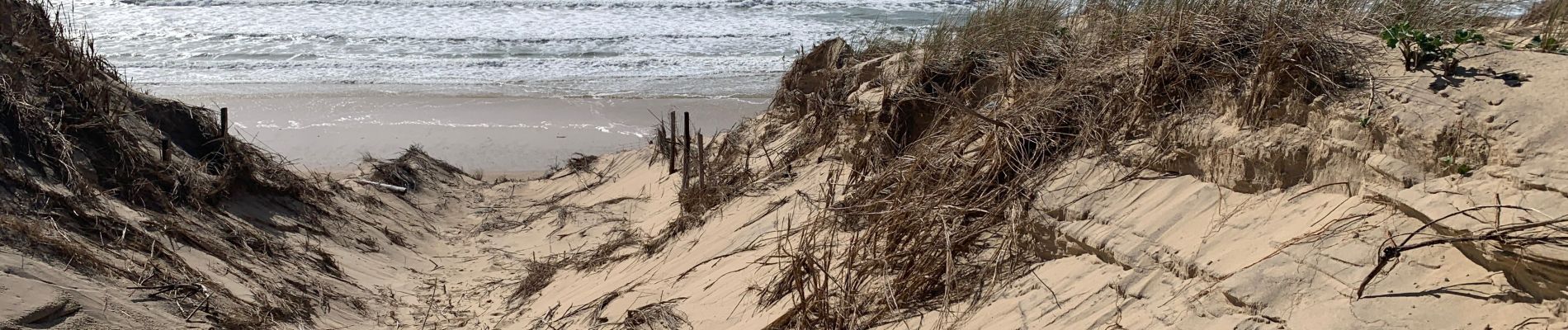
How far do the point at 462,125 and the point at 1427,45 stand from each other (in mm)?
12625

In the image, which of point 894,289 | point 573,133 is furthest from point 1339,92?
point 573,133

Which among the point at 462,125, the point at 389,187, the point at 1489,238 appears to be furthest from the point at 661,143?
the point at 1489,238

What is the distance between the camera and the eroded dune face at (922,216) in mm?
3090

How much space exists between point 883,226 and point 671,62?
15679 millimetres

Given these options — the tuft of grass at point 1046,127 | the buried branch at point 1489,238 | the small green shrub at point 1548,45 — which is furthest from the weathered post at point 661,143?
A: the buried branch at point 1489,238

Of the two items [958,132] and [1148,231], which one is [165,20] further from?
[1148,231]

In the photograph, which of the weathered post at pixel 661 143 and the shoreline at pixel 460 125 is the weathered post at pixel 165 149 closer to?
the weathered post at pixel 661 143

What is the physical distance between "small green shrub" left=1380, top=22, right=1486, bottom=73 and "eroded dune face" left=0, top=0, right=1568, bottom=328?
0.07 m

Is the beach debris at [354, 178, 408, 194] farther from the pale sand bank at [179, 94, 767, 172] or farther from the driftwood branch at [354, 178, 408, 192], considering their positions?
the pale sand bank at [179, 94, 767, 172]

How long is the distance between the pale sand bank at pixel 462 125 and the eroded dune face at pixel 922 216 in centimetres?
417

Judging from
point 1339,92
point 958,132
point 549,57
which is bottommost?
point 549,57

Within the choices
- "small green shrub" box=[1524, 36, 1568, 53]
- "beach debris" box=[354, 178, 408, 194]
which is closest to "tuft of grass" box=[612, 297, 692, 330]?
"small green shrub" box=[1524, 36, 1568, 53]

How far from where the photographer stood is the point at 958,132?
512cm

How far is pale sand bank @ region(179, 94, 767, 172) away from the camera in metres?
12.9
